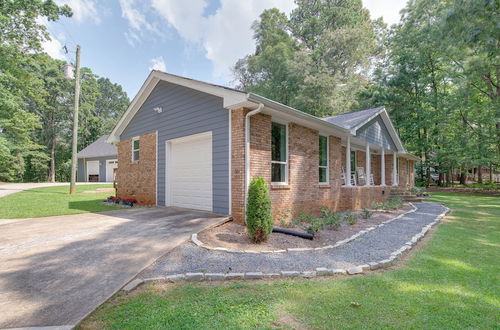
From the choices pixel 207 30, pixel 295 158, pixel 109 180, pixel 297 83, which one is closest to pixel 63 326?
pixel 295 158

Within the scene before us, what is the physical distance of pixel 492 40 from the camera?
842 centimetres

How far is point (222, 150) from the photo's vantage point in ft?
22.1

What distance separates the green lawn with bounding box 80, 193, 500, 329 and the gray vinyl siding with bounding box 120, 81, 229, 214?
3660 millimetres

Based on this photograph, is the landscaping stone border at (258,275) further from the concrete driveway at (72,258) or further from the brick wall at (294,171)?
the brick wall at (294,171)

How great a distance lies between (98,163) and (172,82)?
75.4 ft

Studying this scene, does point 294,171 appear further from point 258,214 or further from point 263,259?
point 263,259

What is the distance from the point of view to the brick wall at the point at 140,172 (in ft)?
31.0

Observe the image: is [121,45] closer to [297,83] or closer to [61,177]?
[297,83]

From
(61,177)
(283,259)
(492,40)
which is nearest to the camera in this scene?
(283,259)

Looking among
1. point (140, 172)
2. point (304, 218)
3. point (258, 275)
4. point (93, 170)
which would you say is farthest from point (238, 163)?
point (93, 170)

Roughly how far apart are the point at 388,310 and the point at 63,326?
3.23 m

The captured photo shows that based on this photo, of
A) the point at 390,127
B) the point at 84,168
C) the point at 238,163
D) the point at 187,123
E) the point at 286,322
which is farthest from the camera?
the point at 84,168

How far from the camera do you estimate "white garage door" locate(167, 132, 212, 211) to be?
7461mm

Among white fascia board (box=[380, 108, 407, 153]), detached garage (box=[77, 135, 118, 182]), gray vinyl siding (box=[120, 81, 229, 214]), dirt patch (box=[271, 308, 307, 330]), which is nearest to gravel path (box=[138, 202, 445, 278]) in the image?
dirt patch (box=[271, 308, 307, 330])
